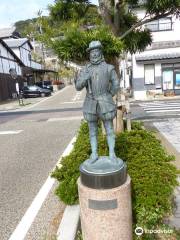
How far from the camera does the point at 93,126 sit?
413cm

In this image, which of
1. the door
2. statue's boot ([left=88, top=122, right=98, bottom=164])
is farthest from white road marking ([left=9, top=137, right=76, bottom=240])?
the door

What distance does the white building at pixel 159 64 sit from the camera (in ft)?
83.1

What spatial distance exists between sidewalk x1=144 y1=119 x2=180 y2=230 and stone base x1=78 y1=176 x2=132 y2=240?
1.03m

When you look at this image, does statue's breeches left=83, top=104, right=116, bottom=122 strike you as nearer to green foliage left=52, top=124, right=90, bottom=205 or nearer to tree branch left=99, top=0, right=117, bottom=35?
green foliage left=52, top=124, right=90, bottom=205

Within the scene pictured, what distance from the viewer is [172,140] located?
9.67m

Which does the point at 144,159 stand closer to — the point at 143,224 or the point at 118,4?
the point at 143,224

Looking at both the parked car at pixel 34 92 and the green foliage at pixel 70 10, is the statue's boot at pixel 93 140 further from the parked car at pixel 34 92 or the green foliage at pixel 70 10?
the parked car at pixel 34 92

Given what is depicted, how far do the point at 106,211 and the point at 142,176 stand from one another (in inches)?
51.3

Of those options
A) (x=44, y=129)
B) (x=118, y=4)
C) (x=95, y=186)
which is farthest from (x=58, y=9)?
(x=44, y=129)

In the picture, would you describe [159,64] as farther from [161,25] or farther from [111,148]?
[111,148]

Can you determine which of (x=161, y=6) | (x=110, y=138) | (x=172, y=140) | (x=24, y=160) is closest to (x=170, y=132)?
(x=172, y=140)

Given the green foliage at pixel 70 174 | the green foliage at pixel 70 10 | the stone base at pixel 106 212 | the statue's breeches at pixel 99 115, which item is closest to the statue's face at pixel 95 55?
the statue's breeches at pixel 99 115

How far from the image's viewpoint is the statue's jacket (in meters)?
3.83

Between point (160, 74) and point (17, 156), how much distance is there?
1926 centimetres
